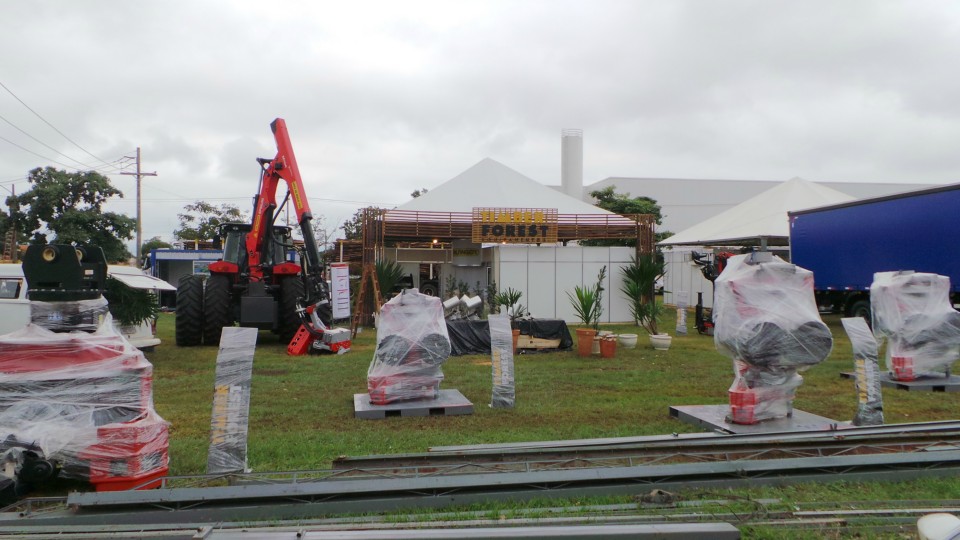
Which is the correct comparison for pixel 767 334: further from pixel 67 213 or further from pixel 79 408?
pixel 67 213

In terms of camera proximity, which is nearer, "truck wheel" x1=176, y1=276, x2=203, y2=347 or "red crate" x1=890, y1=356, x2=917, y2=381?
"red crate" x1=890, y1=356, x2=917, y2=381

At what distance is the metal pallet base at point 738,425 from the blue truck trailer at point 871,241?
350 inches

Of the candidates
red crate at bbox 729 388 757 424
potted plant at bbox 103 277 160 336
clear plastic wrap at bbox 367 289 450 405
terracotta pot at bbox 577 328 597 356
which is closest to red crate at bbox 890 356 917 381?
red crate at bbox 729 388 757 424

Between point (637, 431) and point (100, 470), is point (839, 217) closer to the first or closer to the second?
point (637, 431)

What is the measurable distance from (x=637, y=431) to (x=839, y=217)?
1318 cm

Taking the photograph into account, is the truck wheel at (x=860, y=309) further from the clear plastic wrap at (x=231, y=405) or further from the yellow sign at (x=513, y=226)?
the clear plastic wrap at (x=231, y=405)

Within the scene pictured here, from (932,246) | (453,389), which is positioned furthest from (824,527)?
(932,246)

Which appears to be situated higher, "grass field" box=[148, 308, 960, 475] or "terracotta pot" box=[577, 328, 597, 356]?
"terracotta pot" box=[577, 328, 597, 356]

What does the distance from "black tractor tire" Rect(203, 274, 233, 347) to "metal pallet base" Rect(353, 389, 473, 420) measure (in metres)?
6.65

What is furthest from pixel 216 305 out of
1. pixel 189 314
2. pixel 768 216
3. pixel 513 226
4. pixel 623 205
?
pixel 623 205

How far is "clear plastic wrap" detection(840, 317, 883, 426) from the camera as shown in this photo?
607 cm

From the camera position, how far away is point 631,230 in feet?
63.6

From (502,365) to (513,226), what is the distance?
11.9m

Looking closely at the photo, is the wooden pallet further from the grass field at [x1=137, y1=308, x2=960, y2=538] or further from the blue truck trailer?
the blue truck trailer
